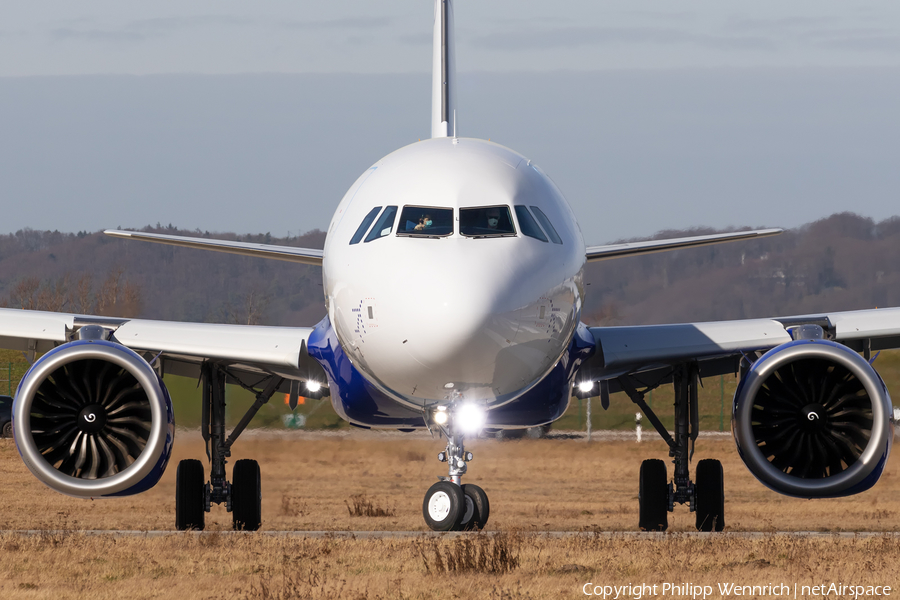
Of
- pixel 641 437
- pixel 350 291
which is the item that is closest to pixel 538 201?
pixel 350 291

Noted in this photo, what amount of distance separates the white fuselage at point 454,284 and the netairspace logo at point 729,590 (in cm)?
229

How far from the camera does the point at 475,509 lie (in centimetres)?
1382

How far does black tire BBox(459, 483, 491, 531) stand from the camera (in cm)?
1358

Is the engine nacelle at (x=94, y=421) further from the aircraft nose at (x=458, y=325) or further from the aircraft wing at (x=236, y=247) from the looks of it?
the aircraft nose at (x=458, y=325)

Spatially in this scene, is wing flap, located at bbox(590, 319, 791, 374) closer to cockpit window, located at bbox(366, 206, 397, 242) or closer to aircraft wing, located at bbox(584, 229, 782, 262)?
aircraft wing, located at bbox(584, 229, 782, 262)

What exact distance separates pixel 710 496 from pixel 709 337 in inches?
95.6

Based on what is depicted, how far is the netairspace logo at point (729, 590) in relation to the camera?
32.2 feet

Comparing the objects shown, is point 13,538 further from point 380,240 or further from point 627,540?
point 627,540

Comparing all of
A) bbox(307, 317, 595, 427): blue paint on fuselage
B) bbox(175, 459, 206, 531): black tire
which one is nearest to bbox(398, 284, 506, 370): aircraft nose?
bbox(307, 317, 595, 427): blue paint on fuselage

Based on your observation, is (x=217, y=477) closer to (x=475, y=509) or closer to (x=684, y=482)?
(x=475, y=509)

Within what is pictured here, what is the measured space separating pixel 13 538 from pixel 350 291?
5.22 meters

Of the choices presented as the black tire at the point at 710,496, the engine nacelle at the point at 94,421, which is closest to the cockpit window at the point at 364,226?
the engine nacelle at the point at 94,421

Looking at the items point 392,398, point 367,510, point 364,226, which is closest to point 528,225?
point 364,226

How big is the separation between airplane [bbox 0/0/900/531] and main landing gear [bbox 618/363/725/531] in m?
0.03
